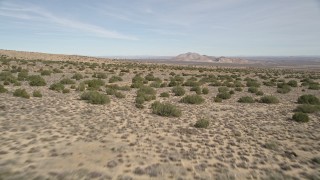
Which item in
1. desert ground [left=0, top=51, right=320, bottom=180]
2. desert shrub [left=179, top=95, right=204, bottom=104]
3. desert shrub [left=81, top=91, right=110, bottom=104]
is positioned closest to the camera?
desert ground [left=0, top=51, right=320, bottom=180]

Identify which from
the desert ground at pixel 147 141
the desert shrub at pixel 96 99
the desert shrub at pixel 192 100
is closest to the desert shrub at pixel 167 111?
the desert ground at pixel 147 141

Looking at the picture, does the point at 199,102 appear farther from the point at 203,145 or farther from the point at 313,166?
the point at 313,166

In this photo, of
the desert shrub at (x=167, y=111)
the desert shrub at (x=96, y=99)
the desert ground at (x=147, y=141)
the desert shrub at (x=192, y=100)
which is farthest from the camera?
the desert shrub at (x=192, y=100)

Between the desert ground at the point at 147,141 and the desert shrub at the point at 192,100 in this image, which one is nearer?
the desert ground at the point at 147,141

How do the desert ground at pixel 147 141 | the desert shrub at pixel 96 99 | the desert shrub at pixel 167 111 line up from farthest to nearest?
the desert shrub at pixel 96 99 < the desert shrub at pixel 167 111 < the desert ground at pixel 147 141

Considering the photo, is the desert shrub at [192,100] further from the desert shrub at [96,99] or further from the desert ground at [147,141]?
the desert shrub at [96,99]

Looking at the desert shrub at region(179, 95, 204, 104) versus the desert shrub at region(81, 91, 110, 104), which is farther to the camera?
the desert shrub at region(179, 95, 204, 104)

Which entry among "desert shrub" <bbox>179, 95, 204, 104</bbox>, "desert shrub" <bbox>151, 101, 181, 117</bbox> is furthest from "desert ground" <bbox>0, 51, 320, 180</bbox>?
"desert shrub" <bbox>179, 95, 204, 104</bbox>

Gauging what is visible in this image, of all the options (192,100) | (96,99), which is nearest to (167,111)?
(192,100)

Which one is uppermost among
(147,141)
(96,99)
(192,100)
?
(96,99)

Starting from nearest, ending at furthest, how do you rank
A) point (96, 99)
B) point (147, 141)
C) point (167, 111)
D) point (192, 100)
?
point (147, 141)
point (167, 111)
point (96, 99)
point (192, 100)

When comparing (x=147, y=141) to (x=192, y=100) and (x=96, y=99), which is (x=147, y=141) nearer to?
(x=96, y=99)

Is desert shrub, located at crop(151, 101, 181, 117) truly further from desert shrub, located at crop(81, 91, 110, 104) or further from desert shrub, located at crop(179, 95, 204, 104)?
desert shrub, located at crop(179, 95, 204, 104)

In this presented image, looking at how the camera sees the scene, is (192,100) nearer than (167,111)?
No
